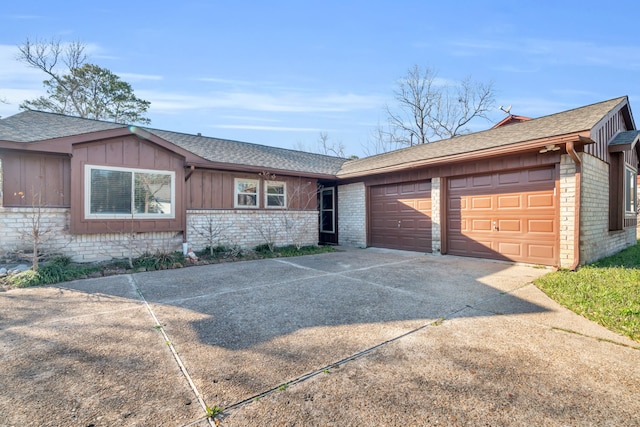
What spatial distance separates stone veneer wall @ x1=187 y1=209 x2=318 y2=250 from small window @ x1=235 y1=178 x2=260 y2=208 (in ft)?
0.92

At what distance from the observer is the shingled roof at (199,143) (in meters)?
6.86

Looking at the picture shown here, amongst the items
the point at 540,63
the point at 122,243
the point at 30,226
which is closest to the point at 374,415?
the point at 122,243

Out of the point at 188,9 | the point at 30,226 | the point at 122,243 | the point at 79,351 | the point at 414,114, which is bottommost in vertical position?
the point at 79,351

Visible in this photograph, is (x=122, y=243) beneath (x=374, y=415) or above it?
above

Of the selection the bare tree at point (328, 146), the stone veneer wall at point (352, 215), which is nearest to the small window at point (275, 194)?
the stone veneer wall at point (352, 215)

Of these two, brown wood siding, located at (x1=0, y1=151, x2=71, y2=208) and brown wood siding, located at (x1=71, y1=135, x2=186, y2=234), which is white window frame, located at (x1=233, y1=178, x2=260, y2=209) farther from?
brown wood siding, located at (x1=0, y1=151, x2=71, y2=208)

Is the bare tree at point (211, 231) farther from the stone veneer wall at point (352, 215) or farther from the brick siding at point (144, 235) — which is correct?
the stone veneer wall at point (352, 215)

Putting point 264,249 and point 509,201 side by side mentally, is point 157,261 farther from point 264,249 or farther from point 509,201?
point 509,201

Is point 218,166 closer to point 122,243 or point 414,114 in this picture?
point 122,243

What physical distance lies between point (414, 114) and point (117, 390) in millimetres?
25753

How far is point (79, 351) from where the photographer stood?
8.93ft

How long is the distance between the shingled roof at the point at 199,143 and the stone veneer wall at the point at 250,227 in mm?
1578

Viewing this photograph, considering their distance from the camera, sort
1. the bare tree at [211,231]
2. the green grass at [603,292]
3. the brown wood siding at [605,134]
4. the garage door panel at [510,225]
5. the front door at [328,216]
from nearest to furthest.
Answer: the green grass at [603,292], the brown wood siding at [605,134], the garage door panel at [510,225], the bare tree at [211,231], the front door at [328,216]

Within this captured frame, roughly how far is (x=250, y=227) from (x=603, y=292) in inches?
327
